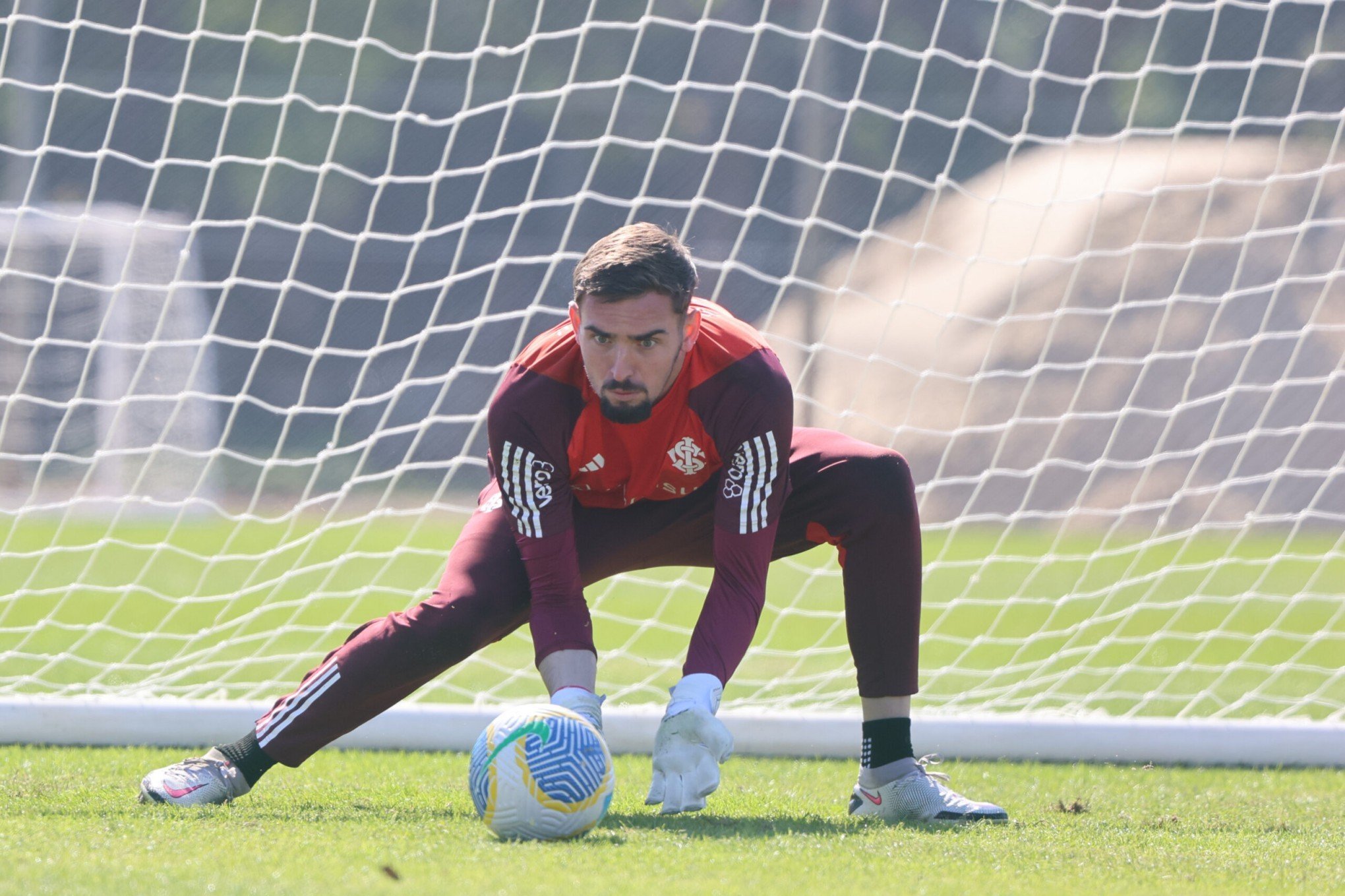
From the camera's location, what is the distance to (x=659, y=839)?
2.51m

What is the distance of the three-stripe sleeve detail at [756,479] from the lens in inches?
110

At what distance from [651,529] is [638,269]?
2.31ft

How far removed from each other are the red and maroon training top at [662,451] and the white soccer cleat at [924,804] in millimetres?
492

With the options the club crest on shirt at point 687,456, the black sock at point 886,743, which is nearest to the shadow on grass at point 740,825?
the black sock at point 886,743

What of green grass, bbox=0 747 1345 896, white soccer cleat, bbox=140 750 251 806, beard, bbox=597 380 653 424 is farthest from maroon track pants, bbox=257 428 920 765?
beard, bbox=597 380 653 424

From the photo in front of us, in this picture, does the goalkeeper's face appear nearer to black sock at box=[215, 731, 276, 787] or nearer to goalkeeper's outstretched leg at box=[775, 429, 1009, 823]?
goalkeeper's outstretched leg at box=[775, 429, 1009, 823]

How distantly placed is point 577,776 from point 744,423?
2.63ft

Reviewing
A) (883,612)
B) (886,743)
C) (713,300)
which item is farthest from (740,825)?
(713,300)

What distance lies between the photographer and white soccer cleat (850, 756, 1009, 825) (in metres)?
2.92

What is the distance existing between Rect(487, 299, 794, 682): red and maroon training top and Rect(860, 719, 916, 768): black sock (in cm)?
40

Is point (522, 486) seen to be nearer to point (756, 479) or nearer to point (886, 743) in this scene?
point (756, 479)

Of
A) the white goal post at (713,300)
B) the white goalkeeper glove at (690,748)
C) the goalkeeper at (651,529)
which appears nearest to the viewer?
the white goalkeeper glove at (690,748)

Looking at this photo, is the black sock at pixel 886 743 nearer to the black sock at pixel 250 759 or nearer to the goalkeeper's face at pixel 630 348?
the goalkeeper's face at pixel 630 348

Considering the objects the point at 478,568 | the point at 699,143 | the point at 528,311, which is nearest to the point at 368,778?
the point at 478,568
